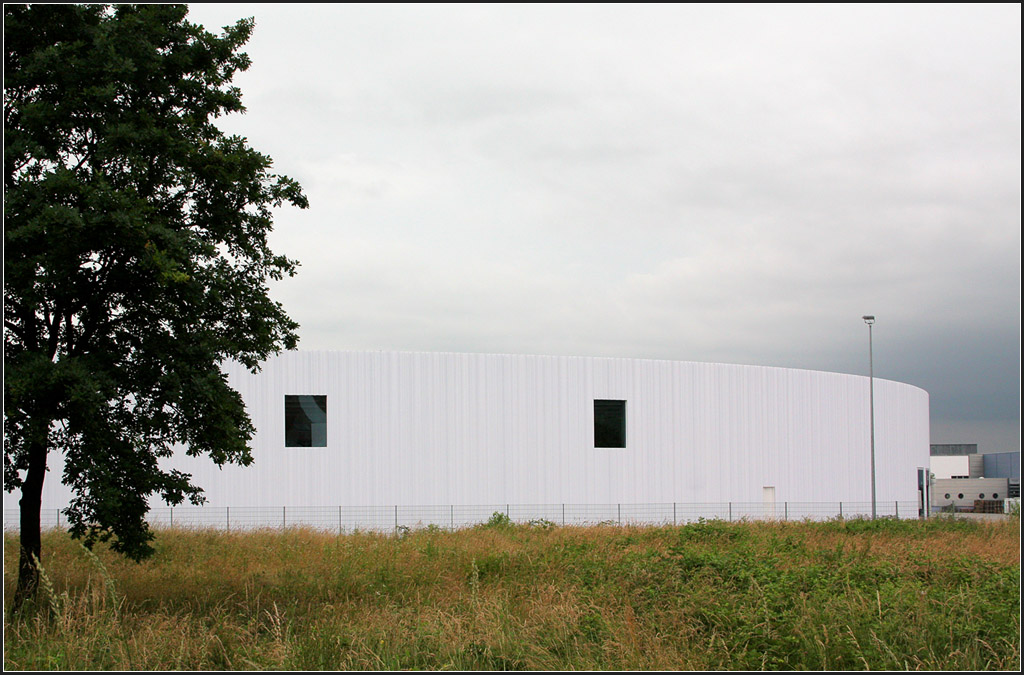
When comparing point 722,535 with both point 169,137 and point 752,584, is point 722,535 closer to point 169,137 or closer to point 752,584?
point 752,584

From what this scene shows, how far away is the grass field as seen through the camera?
25.0ft

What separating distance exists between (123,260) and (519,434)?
20.6 m

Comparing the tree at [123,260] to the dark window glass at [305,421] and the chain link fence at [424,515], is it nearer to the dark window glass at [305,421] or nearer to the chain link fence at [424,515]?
the chain link fence at [424,515]

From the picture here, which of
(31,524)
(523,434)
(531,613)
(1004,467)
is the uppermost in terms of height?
(523,434)

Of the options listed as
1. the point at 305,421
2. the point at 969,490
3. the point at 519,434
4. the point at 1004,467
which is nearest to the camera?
the point at 305,421

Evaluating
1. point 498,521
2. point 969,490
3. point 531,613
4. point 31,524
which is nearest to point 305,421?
point 498,521

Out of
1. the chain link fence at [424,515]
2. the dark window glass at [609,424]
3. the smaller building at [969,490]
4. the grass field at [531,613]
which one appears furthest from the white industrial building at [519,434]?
the smaller building at [969,490]

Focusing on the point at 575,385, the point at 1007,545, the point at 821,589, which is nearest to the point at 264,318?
the point at 821,589

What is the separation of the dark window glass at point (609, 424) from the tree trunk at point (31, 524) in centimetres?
2159

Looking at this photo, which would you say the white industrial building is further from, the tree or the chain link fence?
the tree

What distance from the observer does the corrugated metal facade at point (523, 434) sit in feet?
92.1

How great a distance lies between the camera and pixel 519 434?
30.2 metres

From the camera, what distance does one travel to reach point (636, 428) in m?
31.6

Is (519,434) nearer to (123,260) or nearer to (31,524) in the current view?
(31,524)
